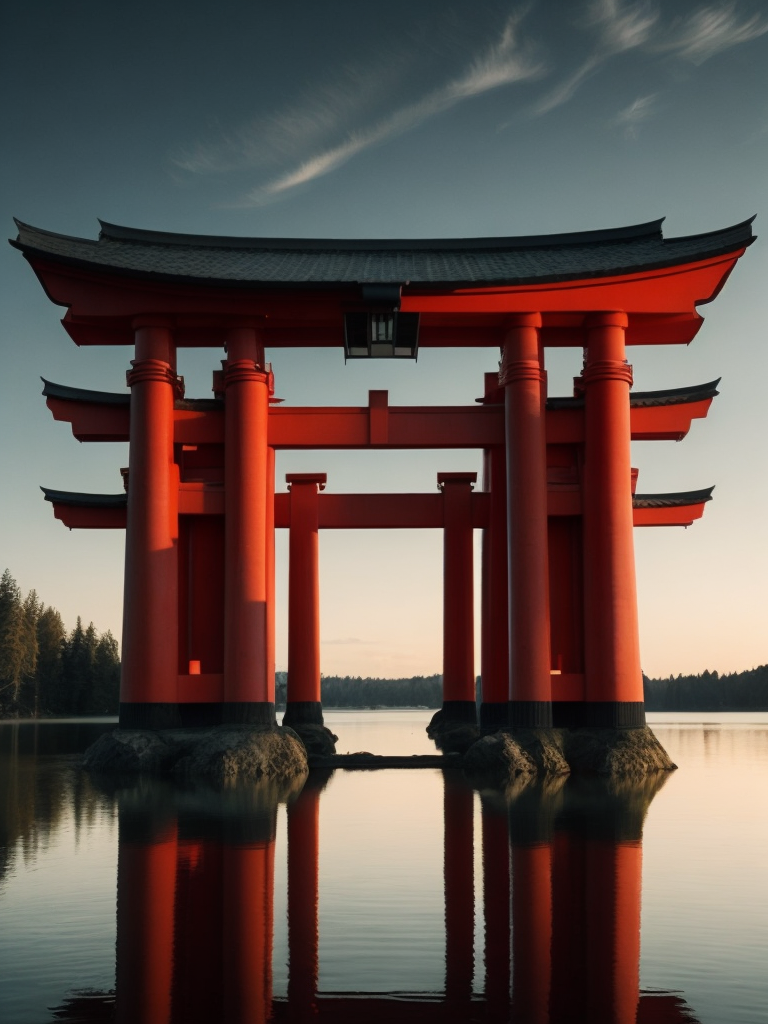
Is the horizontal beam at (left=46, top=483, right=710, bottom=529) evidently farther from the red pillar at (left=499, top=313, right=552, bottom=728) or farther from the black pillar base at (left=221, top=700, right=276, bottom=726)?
the black pillar base at (left=221, top=700, right=276, bottom=726)

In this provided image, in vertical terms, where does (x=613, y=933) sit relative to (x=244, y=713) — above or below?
below

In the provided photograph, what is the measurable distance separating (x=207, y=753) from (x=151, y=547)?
3.94 m

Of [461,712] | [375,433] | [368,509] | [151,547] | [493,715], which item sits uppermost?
[375,433]

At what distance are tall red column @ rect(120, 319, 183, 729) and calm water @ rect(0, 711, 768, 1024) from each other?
5.40m

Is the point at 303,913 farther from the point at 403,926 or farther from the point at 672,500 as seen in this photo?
the point at 672,500

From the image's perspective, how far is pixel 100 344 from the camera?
21812 millimetres

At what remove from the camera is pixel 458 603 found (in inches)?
1038

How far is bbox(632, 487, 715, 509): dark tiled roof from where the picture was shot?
23188 millimetres

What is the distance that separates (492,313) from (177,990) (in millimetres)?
16489

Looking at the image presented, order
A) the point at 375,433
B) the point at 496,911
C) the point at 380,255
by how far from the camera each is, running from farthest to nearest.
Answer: the point at 380,255 < the point at 375,433 < the point at 496,911

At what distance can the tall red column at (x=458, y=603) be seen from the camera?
24.9m

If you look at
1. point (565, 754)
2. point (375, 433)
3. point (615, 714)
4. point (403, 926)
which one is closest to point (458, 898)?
point (403, 926)

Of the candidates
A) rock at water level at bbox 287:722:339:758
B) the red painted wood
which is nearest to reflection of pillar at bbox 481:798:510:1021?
the red painted wood

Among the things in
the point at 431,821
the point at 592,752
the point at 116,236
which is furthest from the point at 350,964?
the point at 116,236
